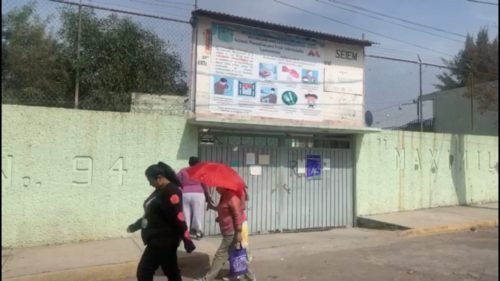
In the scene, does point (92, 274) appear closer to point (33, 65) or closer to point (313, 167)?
point (33, 65)

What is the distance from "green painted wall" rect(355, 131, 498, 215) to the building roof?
2203 mm

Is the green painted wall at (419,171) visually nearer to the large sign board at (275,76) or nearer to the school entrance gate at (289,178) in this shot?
the school entrance gate at (289,178)

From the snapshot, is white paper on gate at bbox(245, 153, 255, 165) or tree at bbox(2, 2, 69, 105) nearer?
tree at bbox(2, 2, 69, 105)

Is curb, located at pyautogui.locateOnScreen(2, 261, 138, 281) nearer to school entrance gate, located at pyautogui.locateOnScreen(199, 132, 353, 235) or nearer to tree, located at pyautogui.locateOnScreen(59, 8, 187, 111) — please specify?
school entrance gate, located at pyautogui.locateOnScreen(199, 132, 353, 235)

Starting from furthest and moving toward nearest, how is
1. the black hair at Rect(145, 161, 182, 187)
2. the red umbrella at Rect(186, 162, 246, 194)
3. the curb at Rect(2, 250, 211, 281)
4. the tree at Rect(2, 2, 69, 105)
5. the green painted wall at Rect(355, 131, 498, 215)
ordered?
the green painted wall at Rect(355, 131, 498, 215)
the tree at Rect(2, 2, 69, 105)
the curb at Rect(2, 250, 211, 281)
the red umbrella at Rect(186, 162, 246, 194)
the black hair at Rect(145, 161, 182, 187)

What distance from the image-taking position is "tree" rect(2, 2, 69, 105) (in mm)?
8414

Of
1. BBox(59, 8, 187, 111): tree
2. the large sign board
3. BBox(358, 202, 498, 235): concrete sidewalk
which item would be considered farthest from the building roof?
BBox(358, 202, 498, 235): concrete sidewalk

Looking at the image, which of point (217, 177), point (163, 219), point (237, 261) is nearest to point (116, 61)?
point (217, 177)

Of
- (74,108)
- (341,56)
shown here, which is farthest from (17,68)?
→ (341,56)

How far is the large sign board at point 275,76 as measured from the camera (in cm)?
973

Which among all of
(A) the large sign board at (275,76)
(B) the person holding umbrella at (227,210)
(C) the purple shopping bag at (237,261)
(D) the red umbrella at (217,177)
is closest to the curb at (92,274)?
(B) the person holding umbrella at (227,210)

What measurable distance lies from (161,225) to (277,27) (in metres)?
6.50

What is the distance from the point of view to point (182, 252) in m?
7.76

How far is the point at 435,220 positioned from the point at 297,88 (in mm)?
4256
